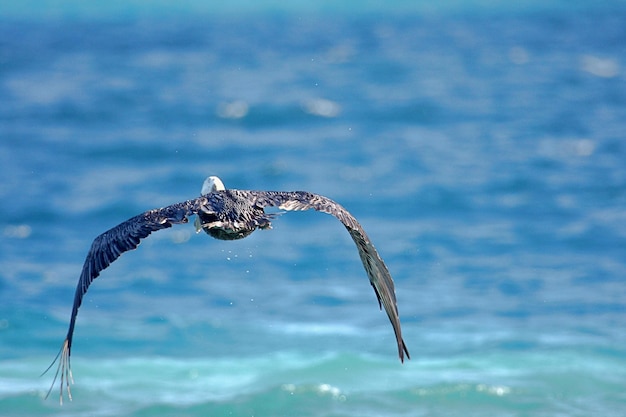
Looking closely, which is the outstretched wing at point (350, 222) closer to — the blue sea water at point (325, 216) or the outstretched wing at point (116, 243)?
the outstretched wing at point (116, 243)

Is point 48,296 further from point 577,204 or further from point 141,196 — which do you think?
point 577,204

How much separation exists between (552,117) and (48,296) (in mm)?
14445

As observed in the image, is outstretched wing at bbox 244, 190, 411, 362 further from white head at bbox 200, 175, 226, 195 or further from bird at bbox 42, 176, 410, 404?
white head at bbox 200, 175, 226, 195

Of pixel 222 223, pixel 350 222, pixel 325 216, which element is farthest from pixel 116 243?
pixel 325 216

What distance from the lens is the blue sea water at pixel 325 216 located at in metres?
14.0

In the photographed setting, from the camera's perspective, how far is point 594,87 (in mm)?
28859

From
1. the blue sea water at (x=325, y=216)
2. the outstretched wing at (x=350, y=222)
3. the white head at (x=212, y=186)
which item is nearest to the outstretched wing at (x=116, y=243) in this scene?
the outstretched wing at (x=350, y=222)

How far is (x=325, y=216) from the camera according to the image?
2069 centimetres

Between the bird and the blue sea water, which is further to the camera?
the blue sea water

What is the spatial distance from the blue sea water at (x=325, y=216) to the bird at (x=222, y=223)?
3.44 meters

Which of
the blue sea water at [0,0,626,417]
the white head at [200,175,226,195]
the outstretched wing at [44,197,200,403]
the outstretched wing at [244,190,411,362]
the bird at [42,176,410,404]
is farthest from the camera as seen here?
the blue sea water at [0,0,626,417]

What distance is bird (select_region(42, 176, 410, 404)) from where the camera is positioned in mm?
8461

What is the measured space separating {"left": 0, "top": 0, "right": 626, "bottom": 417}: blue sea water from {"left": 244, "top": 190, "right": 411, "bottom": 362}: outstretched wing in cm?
309

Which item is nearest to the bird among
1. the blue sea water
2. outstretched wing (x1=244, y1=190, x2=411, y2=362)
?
outstretched wing (x1=244, y1=190, x2=411, y2=362)
